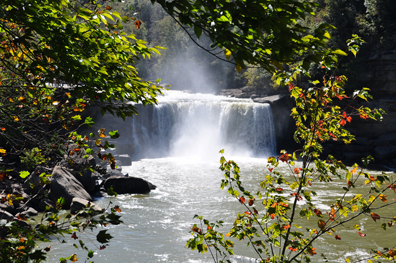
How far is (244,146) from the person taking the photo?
78.1 feet

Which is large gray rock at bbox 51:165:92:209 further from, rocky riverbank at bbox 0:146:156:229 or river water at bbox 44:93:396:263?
river water at bbox 44:93:396:263

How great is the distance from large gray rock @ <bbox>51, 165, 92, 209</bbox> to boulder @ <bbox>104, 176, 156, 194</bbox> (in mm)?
1968

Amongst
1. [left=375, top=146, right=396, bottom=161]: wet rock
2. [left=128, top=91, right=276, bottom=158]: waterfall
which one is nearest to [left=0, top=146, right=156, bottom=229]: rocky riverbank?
[left=128, top=91, right=276, bottom=158]: waterfall

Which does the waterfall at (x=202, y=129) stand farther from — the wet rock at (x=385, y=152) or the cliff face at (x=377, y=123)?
the wet rock at (x=385, y=152)

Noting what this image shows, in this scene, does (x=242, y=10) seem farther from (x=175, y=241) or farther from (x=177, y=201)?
(x=177, y=201)

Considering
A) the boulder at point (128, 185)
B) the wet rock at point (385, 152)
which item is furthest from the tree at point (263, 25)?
the wet rock at point (385, 152)

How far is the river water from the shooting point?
754cm

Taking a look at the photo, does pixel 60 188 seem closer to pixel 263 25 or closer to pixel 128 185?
pixel 128 185

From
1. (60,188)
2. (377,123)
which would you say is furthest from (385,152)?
(60,188)

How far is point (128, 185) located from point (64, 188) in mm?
3016

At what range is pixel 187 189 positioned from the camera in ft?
43.6

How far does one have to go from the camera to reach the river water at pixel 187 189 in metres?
7.54

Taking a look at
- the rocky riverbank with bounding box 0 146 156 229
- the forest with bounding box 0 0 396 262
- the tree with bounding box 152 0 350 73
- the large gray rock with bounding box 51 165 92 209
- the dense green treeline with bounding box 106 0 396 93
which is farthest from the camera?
the dense green treeline with bounding box 106 0 396 93

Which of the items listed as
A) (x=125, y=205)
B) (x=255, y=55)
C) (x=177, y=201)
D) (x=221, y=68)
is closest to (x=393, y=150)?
(x=177, y=201)
